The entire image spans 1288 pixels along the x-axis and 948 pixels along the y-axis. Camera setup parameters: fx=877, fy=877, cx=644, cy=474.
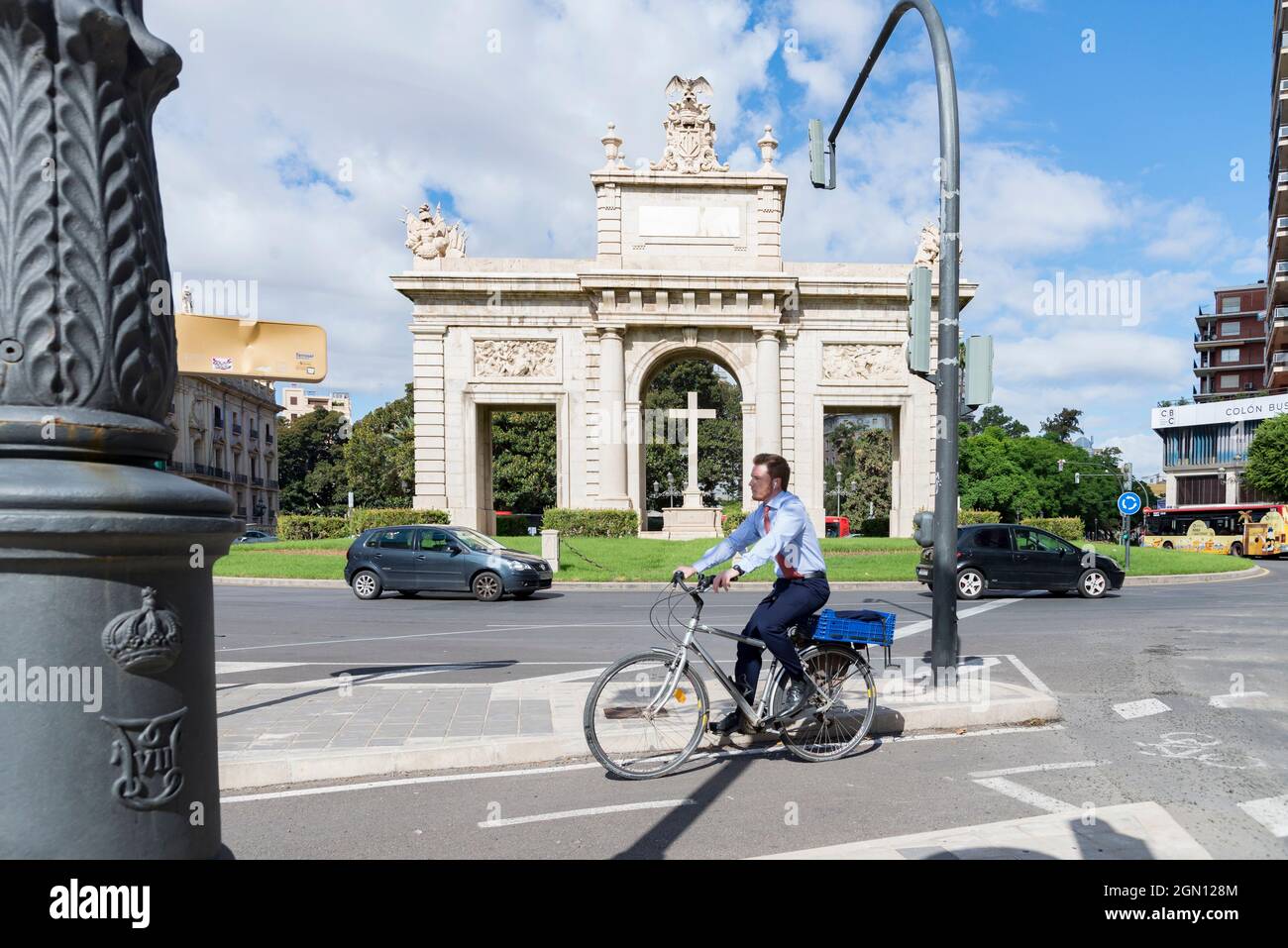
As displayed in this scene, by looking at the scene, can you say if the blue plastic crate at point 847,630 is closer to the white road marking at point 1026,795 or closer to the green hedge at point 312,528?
the white road marking at point 1026,795

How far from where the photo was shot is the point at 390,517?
3156 cm

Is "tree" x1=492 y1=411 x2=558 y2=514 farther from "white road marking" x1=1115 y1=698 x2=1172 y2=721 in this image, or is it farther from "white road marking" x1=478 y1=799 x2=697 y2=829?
"white road marking" x1=478 y1=799 x2=697 y2=829

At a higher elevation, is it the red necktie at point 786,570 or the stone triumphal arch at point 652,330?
the stone triumphal arch at point 652,330

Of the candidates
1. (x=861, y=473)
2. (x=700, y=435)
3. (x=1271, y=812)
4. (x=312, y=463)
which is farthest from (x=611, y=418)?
(x=312, y=463)

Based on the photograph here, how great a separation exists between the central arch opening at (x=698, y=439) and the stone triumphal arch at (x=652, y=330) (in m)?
20.1

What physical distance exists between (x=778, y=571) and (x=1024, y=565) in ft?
46.5

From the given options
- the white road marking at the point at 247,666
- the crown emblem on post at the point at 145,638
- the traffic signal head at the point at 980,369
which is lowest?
the white road marking at the point at 247,666

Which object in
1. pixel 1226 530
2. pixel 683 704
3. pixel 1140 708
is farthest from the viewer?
pixel 1226 530

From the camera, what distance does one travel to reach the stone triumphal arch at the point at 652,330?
111ft

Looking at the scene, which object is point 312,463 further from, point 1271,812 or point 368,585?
point 1271,812

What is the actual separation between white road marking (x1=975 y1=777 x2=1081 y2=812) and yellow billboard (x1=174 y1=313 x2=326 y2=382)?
4.51 meters

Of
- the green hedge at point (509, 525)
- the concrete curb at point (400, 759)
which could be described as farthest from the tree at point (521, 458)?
the concrete curb at point (400, 759)
